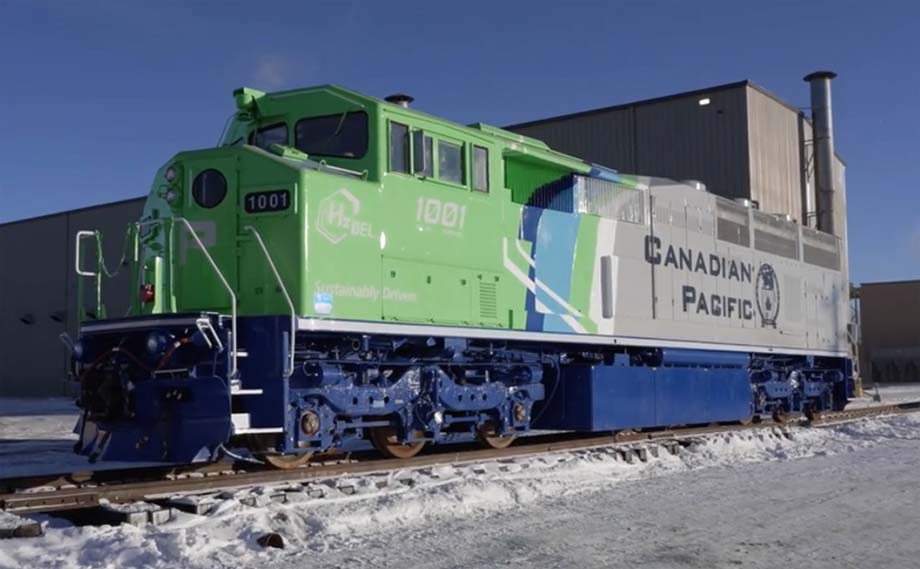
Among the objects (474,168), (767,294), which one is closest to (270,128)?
(474,168)

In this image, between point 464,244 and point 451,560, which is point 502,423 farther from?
point 451,560

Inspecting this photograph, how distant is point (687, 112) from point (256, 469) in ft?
67.0

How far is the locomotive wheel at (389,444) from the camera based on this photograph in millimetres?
10820

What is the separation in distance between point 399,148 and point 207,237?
87.0 inches

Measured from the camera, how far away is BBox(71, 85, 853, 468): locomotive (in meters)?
9.04

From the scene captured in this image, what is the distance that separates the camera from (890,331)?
54500 millimetres

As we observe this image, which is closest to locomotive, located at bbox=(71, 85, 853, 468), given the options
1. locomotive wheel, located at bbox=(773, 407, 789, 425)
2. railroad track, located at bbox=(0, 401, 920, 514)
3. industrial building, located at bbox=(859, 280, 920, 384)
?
railroad track, located at bbox=(0, 401, 920, 514)

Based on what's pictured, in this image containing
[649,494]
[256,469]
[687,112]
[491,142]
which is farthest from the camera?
[687,112]

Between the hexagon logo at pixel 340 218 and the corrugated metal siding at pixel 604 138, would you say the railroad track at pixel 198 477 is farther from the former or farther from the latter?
the corrugated metal siding at pixel 604 138

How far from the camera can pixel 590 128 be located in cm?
2866

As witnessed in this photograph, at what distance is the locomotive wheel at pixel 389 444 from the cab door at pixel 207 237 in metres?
2.39

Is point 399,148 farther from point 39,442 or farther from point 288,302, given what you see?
point 39,442

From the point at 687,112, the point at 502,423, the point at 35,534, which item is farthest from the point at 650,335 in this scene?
the point at 687,112

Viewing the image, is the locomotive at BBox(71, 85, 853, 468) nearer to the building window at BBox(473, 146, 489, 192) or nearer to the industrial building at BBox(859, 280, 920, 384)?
the building window at BBox(473, 146, 489, 192)
